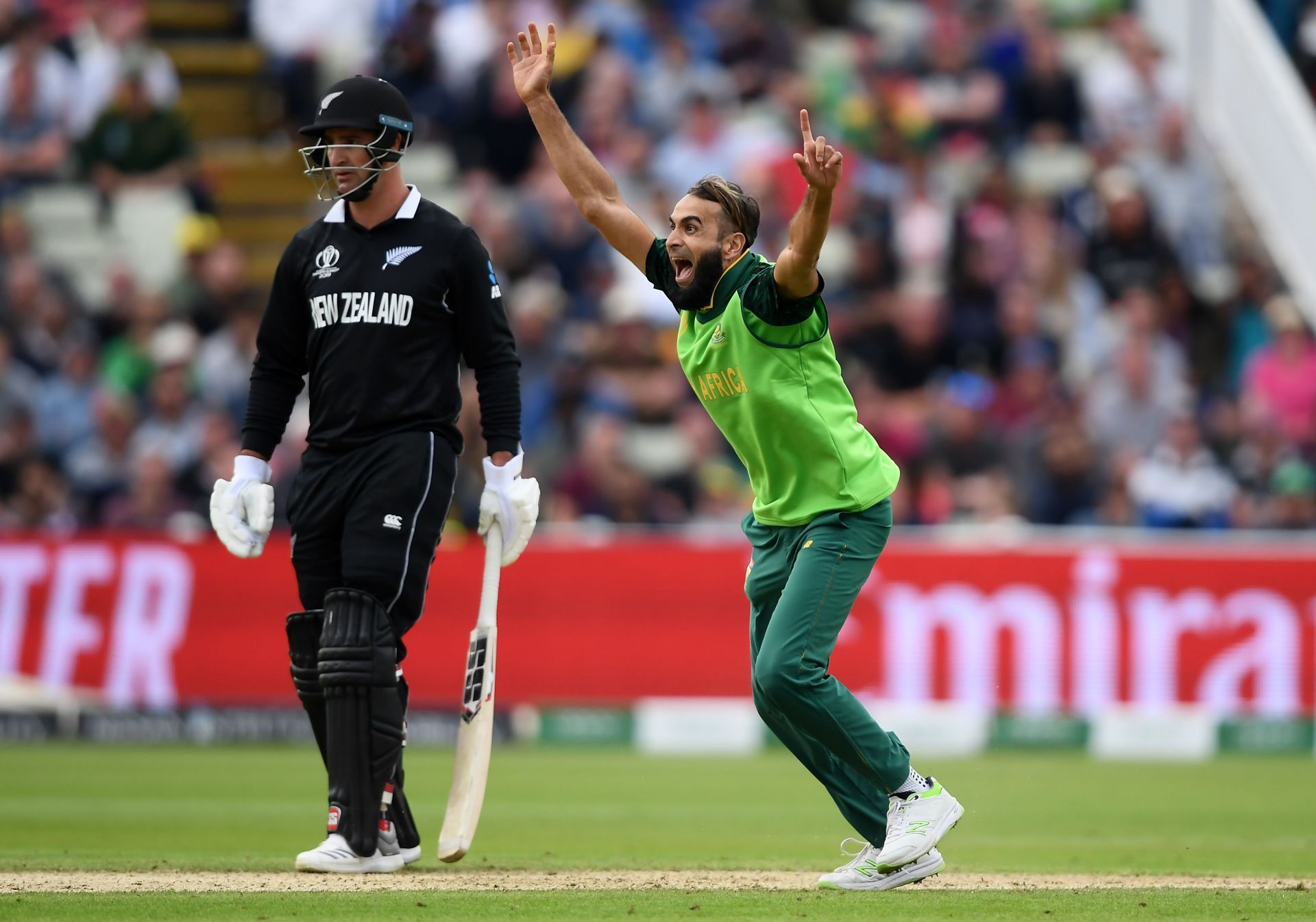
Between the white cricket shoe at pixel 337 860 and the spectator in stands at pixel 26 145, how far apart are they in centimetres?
1243

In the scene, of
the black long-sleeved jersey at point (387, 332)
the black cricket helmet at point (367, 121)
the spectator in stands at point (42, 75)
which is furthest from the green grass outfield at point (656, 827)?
the spectator in stands at point (42, 75)

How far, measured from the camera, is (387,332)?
715cm

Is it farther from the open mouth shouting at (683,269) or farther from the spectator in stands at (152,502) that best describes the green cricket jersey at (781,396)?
the spectator in stands at (152,502)

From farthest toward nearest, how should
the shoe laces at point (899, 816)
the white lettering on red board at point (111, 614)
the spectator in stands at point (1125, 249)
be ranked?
the spectator in stands at point (1125, 249) < the white lettering on red board at point (111, 614) < the shoe laces at point (899, 816)

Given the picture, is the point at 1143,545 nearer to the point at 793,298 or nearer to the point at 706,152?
the point at 706,152

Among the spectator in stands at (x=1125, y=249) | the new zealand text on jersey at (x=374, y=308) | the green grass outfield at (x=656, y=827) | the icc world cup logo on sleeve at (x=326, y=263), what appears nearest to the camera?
the green grass outfield at (x=656, y=827)

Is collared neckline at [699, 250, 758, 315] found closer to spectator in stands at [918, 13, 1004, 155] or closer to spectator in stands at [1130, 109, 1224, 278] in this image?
spectator in stands at [1130, 109, 1224, 278]

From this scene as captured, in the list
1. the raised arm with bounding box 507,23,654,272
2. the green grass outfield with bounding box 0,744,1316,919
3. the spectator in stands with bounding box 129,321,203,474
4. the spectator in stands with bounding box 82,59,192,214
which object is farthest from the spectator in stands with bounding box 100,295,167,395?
the raised arm with bounding box 507,23,654,272

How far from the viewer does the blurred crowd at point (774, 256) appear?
15617 millimetres

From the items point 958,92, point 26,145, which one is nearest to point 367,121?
point 26,145

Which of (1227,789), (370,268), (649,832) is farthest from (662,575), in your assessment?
(370,268)

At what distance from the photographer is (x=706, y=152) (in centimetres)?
1841

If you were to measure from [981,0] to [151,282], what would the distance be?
8697 mm

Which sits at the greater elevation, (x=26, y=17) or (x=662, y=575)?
(x=26, y=17)
